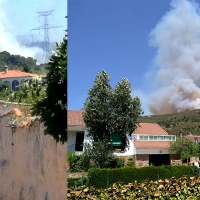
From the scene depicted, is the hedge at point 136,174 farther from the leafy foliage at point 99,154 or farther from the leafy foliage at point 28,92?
the leafy foliage at point 28,92

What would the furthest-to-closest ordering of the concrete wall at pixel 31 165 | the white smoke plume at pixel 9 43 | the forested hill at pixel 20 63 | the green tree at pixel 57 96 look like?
the white smoke plume at pixel 9 43 → the forested hill at pixel 20 63 → the concrete wall at pixel 31 165 → the green tree at pixel 57 96

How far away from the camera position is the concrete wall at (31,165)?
5.71m

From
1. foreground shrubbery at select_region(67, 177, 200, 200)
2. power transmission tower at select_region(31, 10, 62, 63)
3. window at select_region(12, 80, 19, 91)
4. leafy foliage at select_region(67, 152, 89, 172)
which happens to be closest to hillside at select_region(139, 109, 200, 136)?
foreground shrubbery at select_region(67, 177, 200, 200)

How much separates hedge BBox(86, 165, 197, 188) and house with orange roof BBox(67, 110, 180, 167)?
0.28 ft

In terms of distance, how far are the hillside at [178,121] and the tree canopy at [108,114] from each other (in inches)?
5.6

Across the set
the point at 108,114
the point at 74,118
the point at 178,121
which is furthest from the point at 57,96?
the point at 178,121

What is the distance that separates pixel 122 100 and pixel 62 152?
106cm

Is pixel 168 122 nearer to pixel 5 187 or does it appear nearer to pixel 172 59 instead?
pixel 172 59

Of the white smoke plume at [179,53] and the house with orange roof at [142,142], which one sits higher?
the white smoke plume at [179,53]

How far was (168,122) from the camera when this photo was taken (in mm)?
5090

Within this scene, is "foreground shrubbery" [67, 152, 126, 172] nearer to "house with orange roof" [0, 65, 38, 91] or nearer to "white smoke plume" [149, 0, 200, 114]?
"white smoke plume" [149, 0, 200, 114]

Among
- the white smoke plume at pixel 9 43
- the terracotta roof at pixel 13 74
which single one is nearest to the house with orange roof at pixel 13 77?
the terracotta roof at pixel 13 74

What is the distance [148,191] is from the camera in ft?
17.1

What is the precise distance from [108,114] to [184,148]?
2.51 feet
